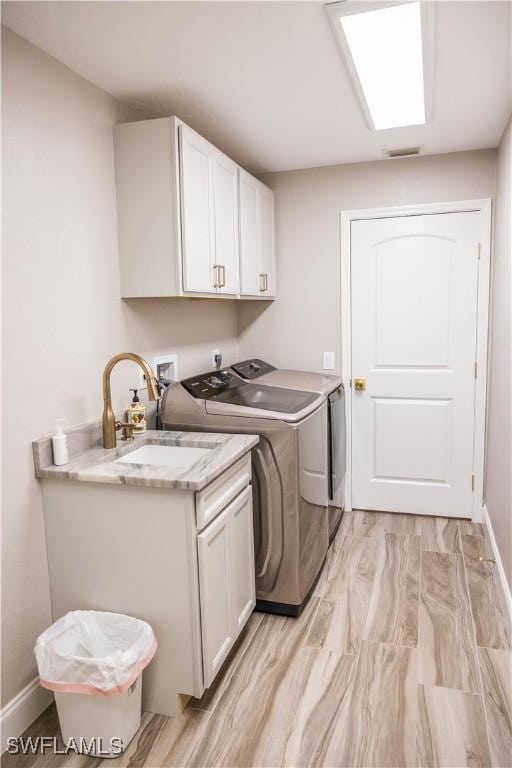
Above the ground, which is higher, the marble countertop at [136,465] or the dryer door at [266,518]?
the marble countertop at [136,465]

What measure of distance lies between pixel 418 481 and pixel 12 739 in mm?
2629

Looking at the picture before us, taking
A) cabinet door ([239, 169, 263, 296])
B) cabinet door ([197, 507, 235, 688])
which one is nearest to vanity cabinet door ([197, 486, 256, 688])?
cabinet door ([197, 507, 235, 688])

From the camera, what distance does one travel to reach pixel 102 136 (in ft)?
7.21

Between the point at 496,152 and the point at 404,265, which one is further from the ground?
the point at 496,152

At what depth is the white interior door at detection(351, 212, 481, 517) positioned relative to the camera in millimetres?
3299

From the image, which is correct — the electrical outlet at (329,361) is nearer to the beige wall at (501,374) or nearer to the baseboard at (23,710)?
the beige wall at (501,374)

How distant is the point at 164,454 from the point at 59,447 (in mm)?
459

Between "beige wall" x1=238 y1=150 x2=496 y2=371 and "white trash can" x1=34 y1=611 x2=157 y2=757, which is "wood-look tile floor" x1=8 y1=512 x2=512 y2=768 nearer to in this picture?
"white trash can" x1=34 y1=611 x2=157 y2=757

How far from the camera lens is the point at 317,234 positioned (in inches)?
139

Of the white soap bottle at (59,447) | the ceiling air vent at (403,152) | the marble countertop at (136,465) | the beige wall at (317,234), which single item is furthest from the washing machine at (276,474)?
the ceiling air vent at (403,152)

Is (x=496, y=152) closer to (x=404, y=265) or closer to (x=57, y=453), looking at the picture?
(x=404, y=265)

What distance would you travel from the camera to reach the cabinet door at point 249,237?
2934 millimetres

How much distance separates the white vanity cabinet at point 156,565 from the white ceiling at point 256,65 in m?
1.48

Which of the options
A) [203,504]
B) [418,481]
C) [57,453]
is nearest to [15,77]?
[57,453]
